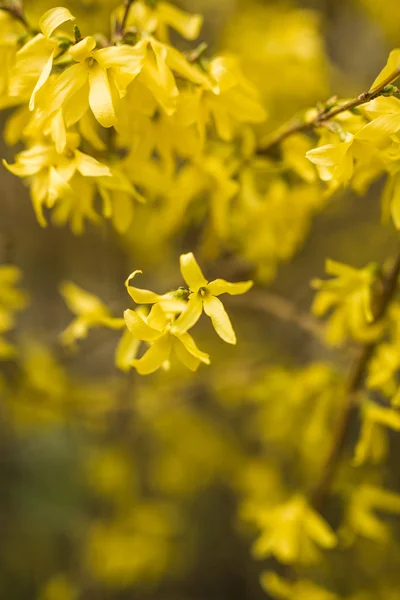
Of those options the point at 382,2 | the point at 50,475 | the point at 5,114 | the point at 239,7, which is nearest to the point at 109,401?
the point at 50,475

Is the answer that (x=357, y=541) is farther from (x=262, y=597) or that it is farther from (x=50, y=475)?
(x=50, y=475)

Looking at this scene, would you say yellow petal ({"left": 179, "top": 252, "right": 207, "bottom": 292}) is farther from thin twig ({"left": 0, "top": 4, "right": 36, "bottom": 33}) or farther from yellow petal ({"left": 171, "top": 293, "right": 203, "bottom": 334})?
thin twig ({"left": 0, "top": 4, "right": 36, "bottom": 33})

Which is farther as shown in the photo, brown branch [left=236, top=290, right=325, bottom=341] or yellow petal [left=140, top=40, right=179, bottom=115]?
brown branch [left=236, top=290, right=325, bottom=341]

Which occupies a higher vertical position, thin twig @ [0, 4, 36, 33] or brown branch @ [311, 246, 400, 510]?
thin twig @ [0, 4, 36, 33]

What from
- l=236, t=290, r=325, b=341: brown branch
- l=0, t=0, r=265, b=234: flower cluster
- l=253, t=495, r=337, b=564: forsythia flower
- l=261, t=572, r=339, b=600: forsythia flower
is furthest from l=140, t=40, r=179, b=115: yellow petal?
l=261, t=572, r=339, b=600: forsythia flower

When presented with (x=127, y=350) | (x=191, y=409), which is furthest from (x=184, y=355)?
(x=191, y=409)

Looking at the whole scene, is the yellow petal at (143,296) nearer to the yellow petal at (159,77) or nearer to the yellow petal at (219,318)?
the yellow petal at (219,318)

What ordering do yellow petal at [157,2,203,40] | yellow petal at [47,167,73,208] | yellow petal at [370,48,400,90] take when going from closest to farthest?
yellow petal at [370,48,400,90] < yellow petal at [47,167,73,208] < yellow petal at [157,2,203,40]
